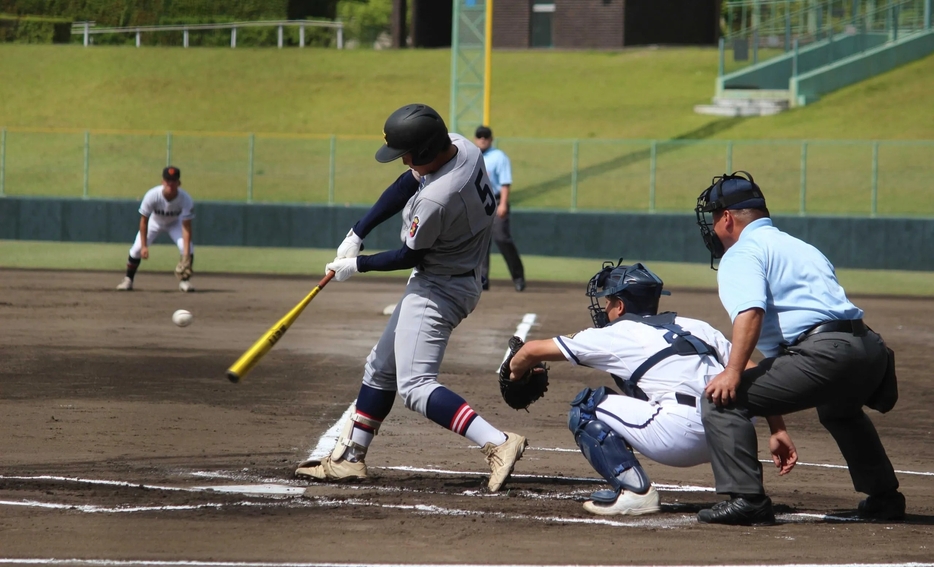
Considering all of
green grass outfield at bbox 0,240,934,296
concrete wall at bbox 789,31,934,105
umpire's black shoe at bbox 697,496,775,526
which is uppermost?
concrete wall at bbox 789,31,934,105

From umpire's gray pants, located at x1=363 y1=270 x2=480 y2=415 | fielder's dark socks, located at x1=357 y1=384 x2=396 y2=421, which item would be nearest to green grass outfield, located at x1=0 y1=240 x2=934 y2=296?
fielder's dark socks, located at x1=357 y1=384 x2=396 y2=421

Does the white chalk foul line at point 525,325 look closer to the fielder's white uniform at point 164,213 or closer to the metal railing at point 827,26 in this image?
the fielder's white uniform at point 164,213

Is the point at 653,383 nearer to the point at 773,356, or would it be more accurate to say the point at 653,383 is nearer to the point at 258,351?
the point at 773,356

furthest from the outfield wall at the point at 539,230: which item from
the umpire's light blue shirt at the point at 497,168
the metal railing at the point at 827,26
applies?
the metal railing at the point at 827,26

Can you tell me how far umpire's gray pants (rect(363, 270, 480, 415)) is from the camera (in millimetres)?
5949

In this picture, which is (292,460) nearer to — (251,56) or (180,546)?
(180,546)

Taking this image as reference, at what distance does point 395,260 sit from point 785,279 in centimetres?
196

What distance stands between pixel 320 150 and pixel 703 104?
13.6 meters

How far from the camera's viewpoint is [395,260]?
592 cm

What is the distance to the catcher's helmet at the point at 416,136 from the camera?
5.75 meters

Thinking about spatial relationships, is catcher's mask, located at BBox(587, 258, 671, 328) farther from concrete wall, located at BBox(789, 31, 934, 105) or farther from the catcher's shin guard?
concrete wall, located at BBox(789, 31, 934, 105)

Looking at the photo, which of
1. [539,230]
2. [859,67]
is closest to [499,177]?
[539,230]

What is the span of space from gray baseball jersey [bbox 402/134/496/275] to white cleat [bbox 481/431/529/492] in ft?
3.10

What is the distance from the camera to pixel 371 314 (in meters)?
14.2
